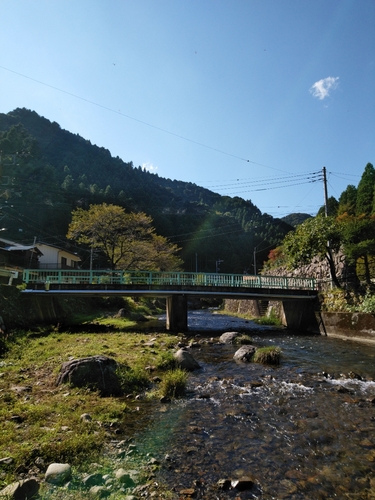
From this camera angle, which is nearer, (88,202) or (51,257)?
(51,257)

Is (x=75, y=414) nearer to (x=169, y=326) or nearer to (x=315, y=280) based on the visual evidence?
(x=169, y=326)

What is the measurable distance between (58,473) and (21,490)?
0.56 m

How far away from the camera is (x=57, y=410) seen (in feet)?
20.6

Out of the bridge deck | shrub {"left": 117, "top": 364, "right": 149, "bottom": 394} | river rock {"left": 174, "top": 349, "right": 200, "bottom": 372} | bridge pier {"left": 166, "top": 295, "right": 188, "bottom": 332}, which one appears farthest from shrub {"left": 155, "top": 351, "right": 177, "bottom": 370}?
the bridge deck

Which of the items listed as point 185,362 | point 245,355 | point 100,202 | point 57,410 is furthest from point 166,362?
point 100,202

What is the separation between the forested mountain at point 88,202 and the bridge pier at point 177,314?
51.5 metres

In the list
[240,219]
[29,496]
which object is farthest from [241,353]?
[240,219]

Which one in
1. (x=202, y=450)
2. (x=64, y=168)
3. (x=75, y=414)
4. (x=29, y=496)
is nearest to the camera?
(x=29, y=496)

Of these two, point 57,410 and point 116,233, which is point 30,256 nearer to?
point 116,233

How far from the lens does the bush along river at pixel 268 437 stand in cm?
445

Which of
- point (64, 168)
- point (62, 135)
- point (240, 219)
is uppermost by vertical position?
point (62, 135)

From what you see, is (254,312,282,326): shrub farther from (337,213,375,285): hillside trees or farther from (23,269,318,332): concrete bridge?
(337,213,375,285): hillside trees

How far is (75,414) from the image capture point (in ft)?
20.1

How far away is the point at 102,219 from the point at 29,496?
→ 32.9 metres
